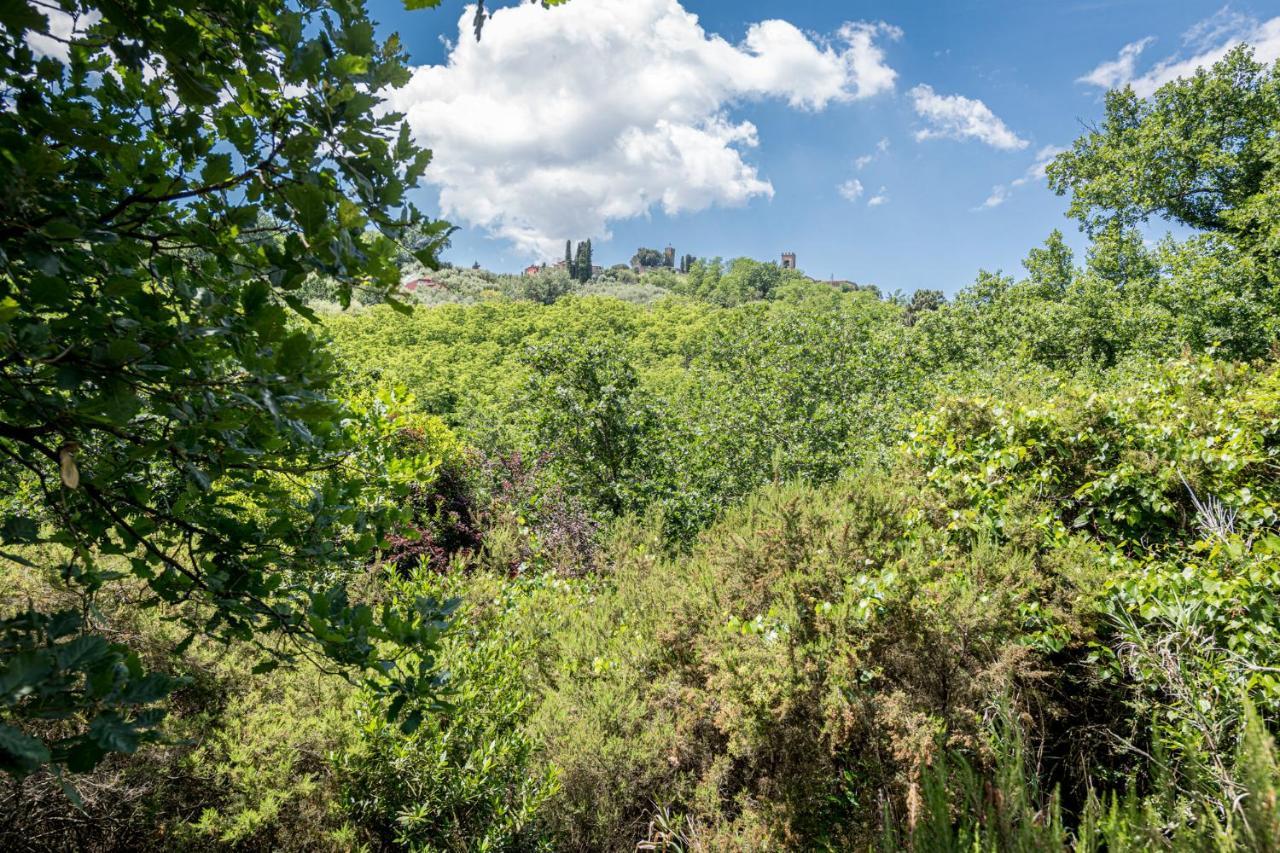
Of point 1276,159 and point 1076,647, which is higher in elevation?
point 1276,159

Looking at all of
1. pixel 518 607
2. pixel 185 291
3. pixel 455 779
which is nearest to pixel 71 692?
pixel 185 291

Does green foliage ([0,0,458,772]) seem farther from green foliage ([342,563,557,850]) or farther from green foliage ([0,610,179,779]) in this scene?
green foliage ([342,563,557,850])

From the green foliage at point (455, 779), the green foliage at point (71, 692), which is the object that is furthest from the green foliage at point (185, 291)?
the green foliage at point (455, 779)

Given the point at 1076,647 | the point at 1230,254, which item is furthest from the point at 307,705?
the point at 1230,254

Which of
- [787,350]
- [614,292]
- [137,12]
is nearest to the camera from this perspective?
[137,12]

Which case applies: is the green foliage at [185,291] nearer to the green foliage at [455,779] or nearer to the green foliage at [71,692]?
the green foliage at [71,692]

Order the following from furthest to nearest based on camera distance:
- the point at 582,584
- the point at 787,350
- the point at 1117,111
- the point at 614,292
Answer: the point at 614,292
the point at 1117,111
the point at 787,350
the point at 582,584

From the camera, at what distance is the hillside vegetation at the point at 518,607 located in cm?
146

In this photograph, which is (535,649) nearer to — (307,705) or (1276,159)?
(307,705)

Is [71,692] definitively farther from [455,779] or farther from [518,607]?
[518,607]

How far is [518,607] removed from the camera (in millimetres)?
5332

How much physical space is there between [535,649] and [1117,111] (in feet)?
73.9

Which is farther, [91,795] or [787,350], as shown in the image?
[787,350]

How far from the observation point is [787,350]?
11.5 meters
